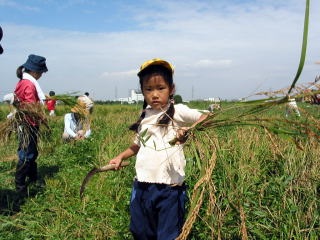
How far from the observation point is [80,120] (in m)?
4.39

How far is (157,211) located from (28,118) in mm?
2177

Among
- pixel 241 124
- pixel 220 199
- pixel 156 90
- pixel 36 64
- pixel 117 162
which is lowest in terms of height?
pixel 220 199

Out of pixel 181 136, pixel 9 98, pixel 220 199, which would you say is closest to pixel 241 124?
pixel 181 136

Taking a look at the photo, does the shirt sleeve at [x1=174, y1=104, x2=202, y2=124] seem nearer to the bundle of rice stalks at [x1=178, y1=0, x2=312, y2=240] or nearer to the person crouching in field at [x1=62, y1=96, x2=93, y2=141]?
the bundle of rice stalks at [x1=178, y1=0, x2=312, y2=240]

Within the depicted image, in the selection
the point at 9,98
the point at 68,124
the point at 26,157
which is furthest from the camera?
the point at 68,124

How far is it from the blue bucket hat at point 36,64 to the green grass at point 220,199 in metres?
0.83

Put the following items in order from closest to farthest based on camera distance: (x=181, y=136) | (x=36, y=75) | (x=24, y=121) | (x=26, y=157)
Result: 1. (x=181, y=136)
2. (x=24, y=121)
3. (x=26, y=157)
4. (x=36, y=75)

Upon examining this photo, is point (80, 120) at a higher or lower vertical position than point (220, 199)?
higher

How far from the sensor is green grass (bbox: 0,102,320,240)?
7.76 ft

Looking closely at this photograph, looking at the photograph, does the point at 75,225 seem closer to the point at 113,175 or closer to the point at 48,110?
the point at 113,175

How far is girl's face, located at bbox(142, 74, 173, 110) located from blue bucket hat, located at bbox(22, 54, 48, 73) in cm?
265

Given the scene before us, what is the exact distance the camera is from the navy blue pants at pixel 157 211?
222 centimetres

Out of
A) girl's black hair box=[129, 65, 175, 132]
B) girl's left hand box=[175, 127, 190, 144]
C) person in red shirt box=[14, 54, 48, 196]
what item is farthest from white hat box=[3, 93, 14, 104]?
girl's left hand box=[175, 127, 190, 144]

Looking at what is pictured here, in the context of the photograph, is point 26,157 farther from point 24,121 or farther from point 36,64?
point 36,64
